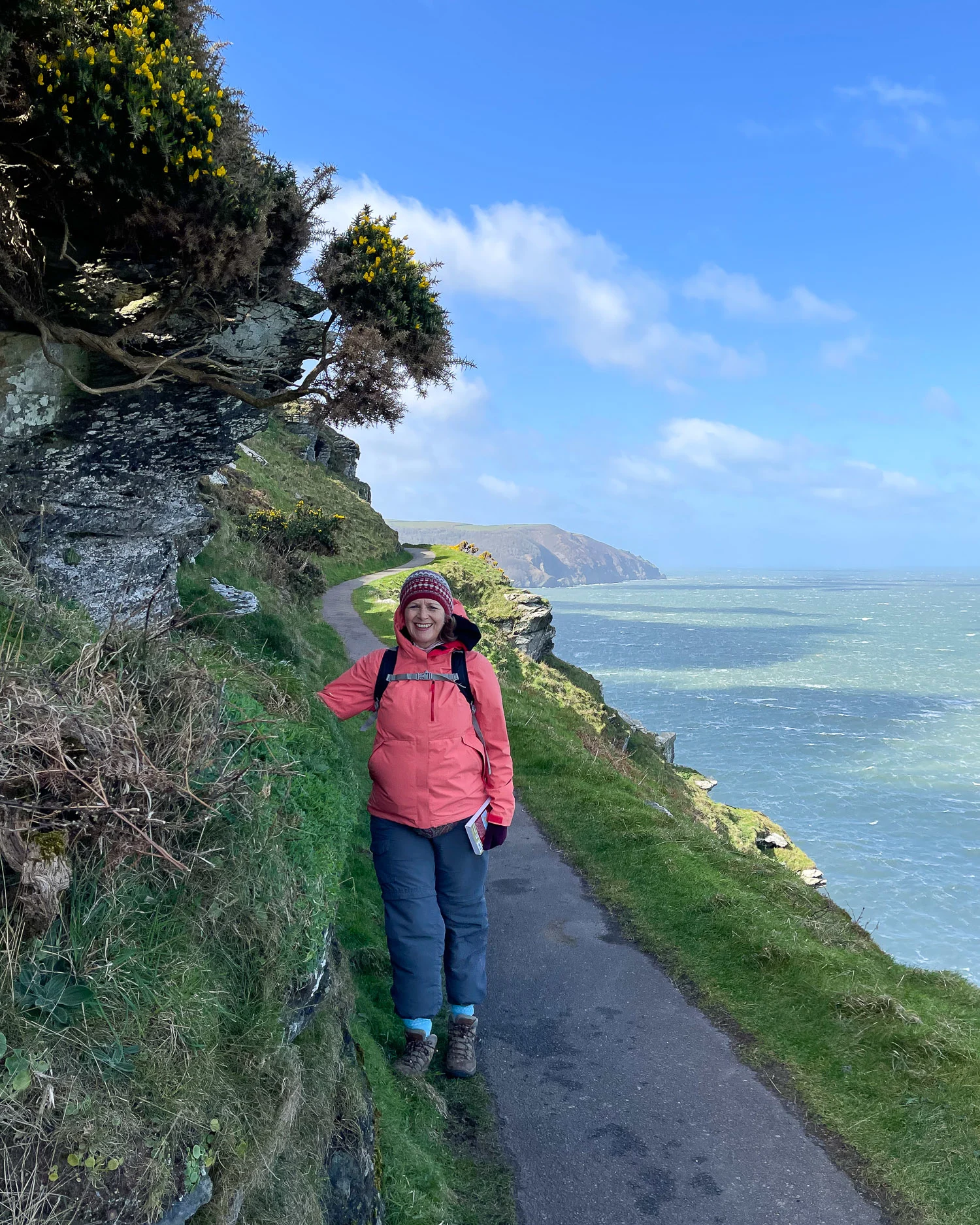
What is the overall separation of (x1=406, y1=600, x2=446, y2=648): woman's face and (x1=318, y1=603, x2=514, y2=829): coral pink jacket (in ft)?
0.28

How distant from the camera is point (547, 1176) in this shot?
194 inches

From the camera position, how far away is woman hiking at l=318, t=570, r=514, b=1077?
5121 millimetres

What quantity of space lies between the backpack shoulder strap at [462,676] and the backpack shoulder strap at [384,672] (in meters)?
0.41

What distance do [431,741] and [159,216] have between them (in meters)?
5.39

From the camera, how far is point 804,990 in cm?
682

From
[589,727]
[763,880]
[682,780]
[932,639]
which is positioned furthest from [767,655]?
[763,880]

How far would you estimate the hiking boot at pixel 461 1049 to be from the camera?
18.5 ft

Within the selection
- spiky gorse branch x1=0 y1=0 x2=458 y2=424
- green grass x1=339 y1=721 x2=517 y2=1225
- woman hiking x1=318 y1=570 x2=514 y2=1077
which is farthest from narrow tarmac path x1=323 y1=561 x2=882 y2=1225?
spiky gorse branch x1=0 y1=0 x2=458 y2=424

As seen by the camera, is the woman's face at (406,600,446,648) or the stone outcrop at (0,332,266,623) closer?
the woman's face at (406,600,446,648)

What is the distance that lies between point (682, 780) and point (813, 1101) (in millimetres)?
27050

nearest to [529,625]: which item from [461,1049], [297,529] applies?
[297,529]

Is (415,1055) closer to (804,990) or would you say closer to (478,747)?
(478,747)

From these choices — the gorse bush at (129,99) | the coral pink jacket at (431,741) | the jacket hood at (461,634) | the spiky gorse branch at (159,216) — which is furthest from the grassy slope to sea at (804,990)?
the gorse bush at (129,99)

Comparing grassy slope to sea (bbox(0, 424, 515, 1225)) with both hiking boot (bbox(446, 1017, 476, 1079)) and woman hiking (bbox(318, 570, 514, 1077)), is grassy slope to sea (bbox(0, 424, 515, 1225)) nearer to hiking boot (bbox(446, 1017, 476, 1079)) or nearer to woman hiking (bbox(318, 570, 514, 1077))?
hiking boot (bbox(446, 1017, 476, 1079))
